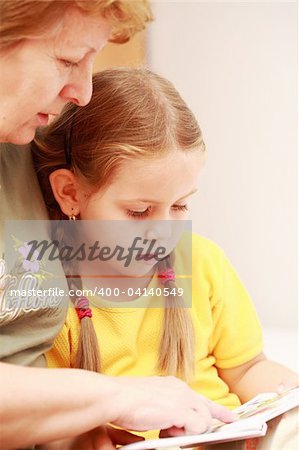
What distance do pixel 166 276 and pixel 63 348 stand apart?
6.8 inches

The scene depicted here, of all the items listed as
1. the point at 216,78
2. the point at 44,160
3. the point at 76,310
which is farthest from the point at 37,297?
the point at 216,78

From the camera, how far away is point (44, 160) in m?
1.05

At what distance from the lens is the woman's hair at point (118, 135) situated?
1.02 m

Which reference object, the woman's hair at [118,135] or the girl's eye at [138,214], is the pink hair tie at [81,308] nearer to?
the woman's hair at [118,135]

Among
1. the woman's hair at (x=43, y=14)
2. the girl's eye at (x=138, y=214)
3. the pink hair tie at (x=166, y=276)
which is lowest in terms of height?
the pink hair tie at (x=166, y=276)

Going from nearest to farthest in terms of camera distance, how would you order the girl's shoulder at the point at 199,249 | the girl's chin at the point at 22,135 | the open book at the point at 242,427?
the open book at the point at 242,427 < the girl's chin at the point at 22,135 < the girl's shoulder at the point at 199,249

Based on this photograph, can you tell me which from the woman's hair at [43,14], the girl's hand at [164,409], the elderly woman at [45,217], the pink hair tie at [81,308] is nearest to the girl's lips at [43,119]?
the elderly woman at [45,217]

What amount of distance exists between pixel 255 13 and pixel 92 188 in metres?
0.34

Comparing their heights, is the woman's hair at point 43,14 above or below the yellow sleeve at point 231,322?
above

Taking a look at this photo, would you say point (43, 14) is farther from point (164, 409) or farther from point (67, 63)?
point (164, 409)

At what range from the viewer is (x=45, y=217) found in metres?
1.04

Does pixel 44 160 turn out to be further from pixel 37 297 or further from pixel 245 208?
pixel 245 208

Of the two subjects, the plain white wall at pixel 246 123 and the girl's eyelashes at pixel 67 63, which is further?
the plain white wall at pixel 246 123

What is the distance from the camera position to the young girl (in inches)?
40.3
